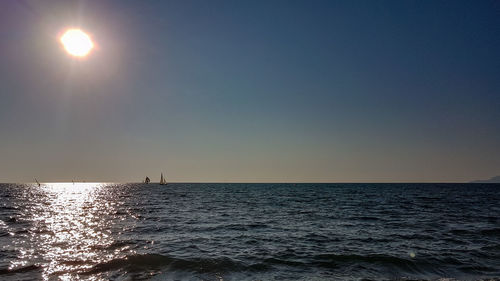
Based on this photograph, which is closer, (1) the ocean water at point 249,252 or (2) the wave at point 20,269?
(2) the wave at point 20,269

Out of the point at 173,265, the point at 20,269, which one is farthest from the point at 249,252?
the point at 20,269

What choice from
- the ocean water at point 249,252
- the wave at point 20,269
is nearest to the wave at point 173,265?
the ocean water at point 249,252

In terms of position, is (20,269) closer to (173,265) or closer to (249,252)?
(173,265)

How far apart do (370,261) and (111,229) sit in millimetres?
21642

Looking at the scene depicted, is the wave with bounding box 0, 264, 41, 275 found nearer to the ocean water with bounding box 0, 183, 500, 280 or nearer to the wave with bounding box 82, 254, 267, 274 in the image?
the ocean water with bounding box 0, 183, 500, 280

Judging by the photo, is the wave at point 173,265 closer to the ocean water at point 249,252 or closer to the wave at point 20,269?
the ocean water at point 249,252

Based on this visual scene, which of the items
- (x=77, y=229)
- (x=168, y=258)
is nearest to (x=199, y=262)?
(x=168, y=258)

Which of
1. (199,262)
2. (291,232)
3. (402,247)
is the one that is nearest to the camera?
(199,262)

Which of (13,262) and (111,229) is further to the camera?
(111,229)

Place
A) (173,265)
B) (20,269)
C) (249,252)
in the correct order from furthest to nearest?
(249,252), (173,265), (20,269)

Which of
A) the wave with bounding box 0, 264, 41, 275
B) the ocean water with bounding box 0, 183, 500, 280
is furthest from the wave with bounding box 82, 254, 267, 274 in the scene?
the wave with bounding box 0, 264, 41, 275

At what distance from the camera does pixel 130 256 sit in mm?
16562

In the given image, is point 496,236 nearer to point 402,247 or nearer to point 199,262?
point 402,247

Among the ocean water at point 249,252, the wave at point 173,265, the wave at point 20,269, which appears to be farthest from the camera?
the wave at point 173,265
